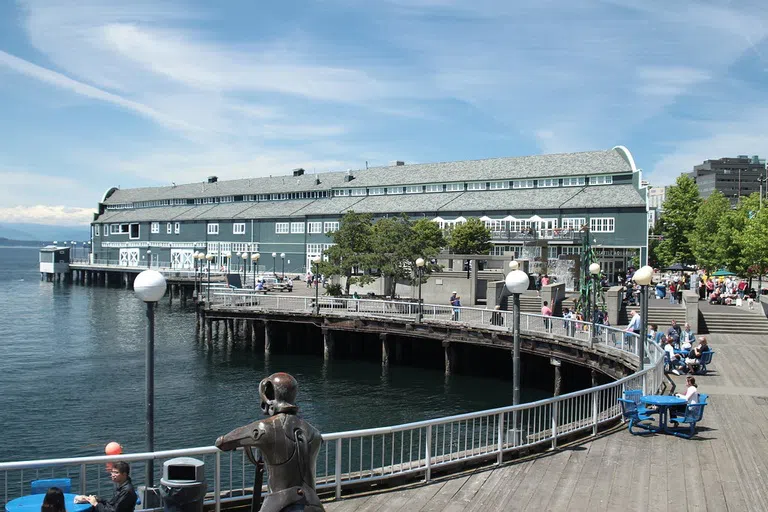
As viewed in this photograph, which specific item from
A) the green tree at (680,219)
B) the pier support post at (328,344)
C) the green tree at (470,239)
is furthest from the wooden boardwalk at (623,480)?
the green tree at (680,219)

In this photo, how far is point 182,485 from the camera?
7.66 meters

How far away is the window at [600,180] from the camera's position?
6850 centimetres

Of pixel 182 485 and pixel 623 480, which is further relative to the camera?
pixel 623 480

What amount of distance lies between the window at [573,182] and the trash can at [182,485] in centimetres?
6682

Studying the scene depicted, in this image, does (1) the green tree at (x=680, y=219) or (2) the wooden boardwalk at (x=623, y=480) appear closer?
(2) the wooden boardwalk at (x=623, y=480)

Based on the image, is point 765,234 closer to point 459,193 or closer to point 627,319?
point 627,319

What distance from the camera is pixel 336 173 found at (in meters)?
93.1

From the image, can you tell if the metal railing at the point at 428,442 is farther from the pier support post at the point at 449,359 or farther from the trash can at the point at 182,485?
the pier support post at the point at 449,359

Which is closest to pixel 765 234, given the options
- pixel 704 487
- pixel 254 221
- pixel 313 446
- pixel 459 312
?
pixel 459 312

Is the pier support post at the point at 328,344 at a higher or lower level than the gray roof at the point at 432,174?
lower

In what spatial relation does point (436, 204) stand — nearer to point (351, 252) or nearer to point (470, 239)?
point (470, 239)

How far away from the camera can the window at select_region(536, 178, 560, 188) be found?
236 feet

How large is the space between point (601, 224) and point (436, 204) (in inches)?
729

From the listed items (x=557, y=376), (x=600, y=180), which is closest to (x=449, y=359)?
(x=557, y=376)
